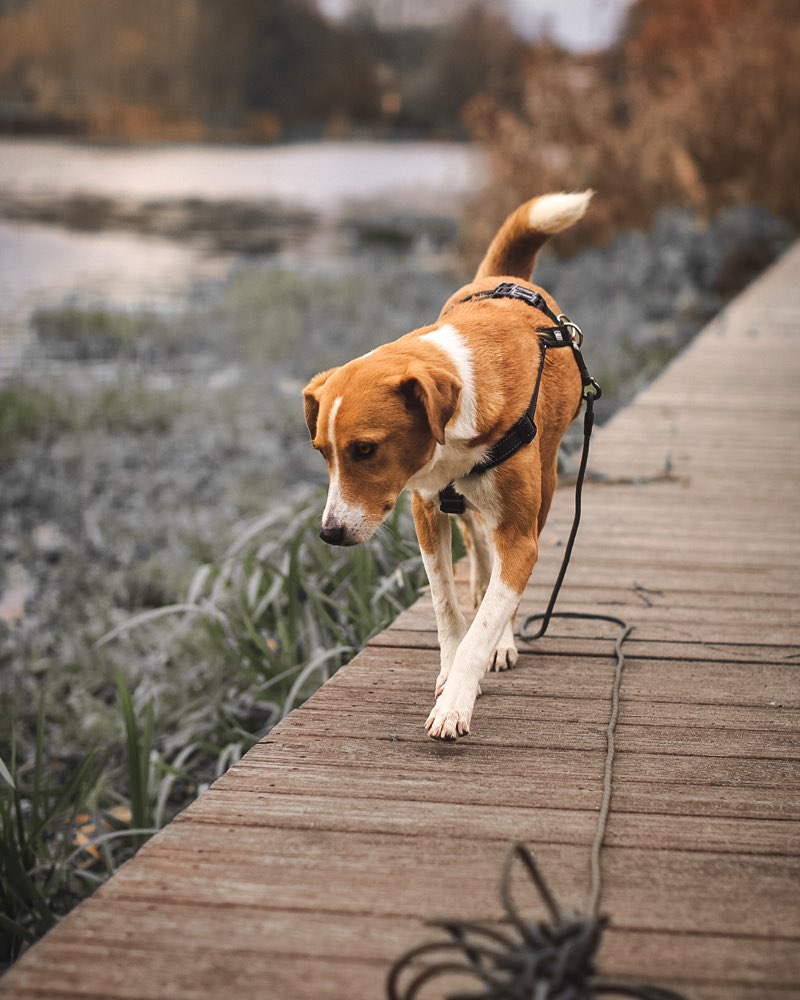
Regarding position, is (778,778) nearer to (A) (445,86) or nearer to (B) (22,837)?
(B) (22,837)

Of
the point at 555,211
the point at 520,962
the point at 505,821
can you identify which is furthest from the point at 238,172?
the point at 520,962

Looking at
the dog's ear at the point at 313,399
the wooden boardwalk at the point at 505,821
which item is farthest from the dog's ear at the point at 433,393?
the wooden boardwalk at the point at 505,821

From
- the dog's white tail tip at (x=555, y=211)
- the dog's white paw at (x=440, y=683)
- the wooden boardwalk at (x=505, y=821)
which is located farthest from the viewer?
the dog's white tail tip at (x=555, y=211)

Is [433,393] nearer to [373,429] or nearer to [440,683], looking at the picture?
[373,429]

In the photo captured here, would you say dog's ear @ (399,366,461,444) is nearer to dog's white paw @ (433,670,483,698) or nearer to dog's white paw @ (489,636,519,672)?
dog's white paw @ (433,670,483,698)

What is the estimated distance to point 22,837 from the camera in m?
2.82

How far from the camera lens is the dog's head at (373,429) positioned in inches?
94.3

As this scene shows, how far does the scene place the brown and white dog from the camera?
242cm

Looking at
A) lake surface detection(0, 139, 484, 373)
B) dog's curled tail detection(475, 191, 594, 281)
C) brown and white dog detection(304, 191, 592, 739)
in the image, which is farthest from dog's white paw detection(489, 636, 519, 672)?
lake surface detection(0, 139, 484, 373)

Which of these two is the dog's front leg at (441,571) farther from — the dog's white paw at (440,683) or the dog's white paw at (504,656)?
the dog's white paw at (504,656)

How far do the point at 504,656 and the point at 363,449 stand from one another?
93 centimetres

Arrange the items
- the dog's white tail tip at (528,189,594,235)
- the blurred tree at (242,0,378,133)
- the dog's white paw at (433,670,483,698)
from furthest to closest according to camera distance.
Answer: the blurred tree at (242,0,378,133)
the dog's white tail tip at (528,189,594,235)
the dog's white paw at (433,670,483,698)

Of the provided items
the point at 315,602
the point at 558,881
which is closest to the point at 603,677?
the point at 558,881

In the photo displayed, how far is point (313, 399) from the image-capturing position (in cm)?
259
